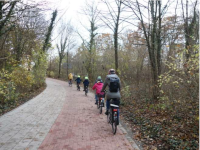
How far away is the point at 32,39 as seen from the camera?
12.5 m

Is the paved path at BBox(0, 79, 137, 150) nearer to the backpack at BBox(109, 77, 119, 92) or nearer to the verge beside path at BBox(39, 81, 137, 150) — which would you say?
the verge beside path at BBox(39, 81, 137, 150)

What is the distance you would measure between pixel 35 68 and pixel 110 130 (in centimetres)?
1374

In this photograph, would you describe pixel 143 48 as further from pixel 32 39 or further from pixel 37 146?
pixel 37 146

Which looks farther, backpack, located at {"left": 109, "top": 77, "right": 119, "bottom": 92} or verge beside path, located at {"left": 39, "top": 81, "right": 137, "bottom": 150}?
backpack, located at {"left": 109, "top": 77, "right": 119, "bottom": 92}

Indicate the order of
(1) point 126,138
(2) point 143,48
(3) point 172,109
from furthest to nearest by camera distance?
(2) point 143,48 < (3) point 172,109 < (1) point 126,138

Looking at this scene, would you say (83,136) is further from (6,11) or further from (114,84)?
(6,11)

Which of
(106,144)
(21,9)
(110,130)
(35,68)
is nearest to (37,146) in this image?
(106,144)

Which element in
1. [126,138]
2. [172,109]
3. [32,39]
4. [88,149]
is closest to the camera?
[88,149]

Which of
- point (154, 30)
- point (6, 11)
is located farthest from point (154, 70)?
point (6, 11)

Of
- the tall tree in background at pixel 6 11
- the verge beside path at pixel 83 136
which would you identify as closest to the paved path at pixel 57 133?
the verge beside path at pixel 83 136

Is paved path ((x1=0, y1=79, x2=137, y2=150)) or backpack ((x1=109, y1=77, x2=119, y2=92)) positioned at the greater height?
backpack ((x1=109, y1=77, x2=119, y2=92))

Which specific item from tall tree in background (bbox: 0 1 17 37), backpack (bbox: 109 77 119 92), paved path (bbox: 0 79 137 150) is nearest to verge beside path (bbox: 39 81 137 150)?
paved path (bbox: 0 79 137 150)

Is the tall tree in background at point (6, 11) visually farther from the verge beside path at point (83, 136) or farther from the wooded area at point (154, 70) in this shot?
the verge beside path at point (83, 136)

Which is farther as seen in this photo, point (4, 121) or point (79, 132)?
point (4, 121)
